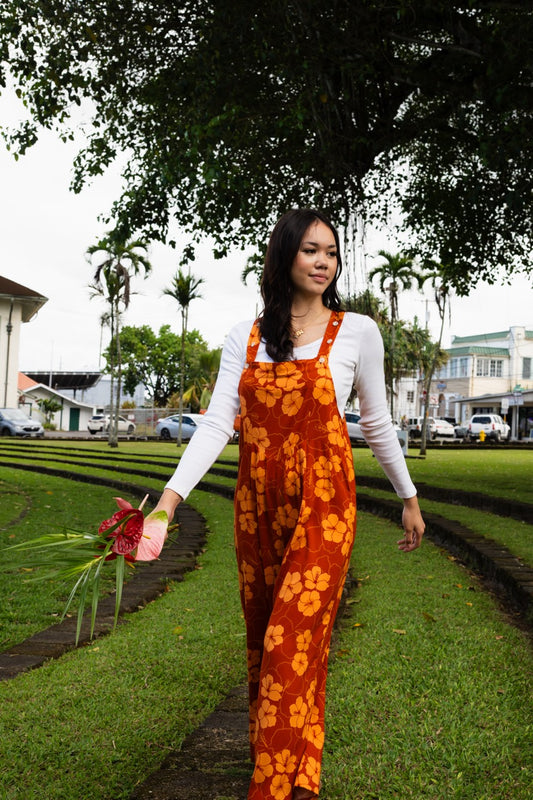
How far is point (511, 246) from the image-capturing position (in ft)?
44.2

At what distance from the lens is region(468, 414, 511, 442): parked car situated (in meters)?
44.1

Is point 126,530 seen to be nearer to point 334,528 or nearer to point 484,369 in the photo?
point 334,528

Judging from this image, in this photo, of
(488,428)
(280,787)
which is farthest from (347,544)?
(488,428)

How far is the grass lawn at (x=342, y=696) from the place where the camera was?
8.72ft

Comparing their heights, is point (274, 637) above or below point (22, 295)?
below

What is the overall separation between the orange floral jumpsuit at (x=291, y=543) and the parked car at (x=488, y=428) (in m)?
43.0

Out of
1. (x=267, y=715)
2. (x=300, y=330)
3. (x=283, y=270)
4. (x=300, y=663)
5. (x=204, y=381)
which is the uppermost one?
(x=204, y=381)

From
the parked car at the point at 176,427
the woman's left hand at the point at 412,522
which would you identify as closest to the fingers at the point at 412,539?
the woman's left hand at the point at 412,522

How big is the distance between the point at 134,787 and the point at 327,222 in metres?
1.91

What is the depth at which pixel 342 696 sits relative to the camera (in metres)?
3.36

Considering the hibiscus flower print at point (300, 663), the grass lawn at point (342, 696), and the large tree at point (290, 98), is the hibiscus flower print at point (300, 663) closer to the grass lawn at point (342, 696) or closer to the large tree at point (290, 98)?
the grass lawn at point (342, 696)

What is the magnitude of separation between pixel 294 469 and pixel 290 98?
28.2 ft

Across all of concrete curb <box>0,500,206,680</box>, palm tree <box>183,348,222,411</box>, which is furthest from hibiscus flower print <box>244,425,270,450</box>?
palm tree <box>183,348,222,411</box>

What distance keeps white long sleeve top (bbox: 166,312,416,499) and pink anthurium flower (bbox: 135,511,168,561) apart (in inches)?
5.5
